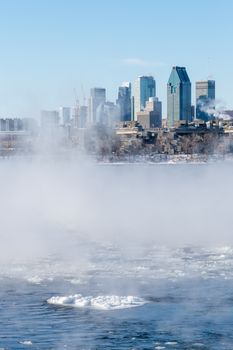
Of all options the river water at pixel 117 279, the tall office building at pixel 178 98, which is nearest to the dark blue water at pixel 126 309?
the river water at pixel 117 279

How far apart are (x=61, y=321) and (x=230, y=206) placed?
38.6 ft

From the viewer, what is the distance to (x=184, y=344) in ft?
19.9

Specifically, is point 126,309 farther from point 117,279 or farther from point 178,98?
point 178,98

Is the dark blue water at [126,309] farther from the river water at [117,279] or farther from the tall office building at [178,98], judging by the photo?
the tall office building at [178,98]

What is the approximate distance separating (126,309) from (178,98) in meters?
85.2

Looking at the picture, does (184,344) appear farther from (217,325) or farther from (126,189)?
(126,189)

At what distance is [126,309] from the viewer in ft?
23.3

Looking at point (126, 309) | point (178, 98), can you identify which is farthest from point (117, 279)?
point (178, 98)

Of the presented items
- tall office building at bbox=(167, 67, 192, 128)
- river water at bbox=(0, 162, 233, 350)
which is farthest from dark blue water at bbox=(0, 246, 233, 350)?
tall office building at bbox=(167, 67, 192, 128)

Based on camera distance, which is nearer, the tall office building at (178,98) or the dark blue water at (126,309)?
the dark blue water at (126,309)

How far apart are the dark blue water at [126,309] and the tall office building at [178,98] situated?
80.6 m

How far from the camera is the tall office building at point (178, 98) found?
91.2 meters

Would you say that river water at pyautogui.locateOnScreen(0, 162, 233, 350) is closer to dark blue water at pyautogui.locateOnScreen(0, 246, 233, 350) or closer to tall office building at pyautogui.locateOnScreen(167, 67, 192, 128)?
dark blue water at pyautogui.locateOnScreen(0, 246, 233, 350)

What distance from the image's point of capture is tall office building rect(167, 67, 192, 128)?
91.2 meters
